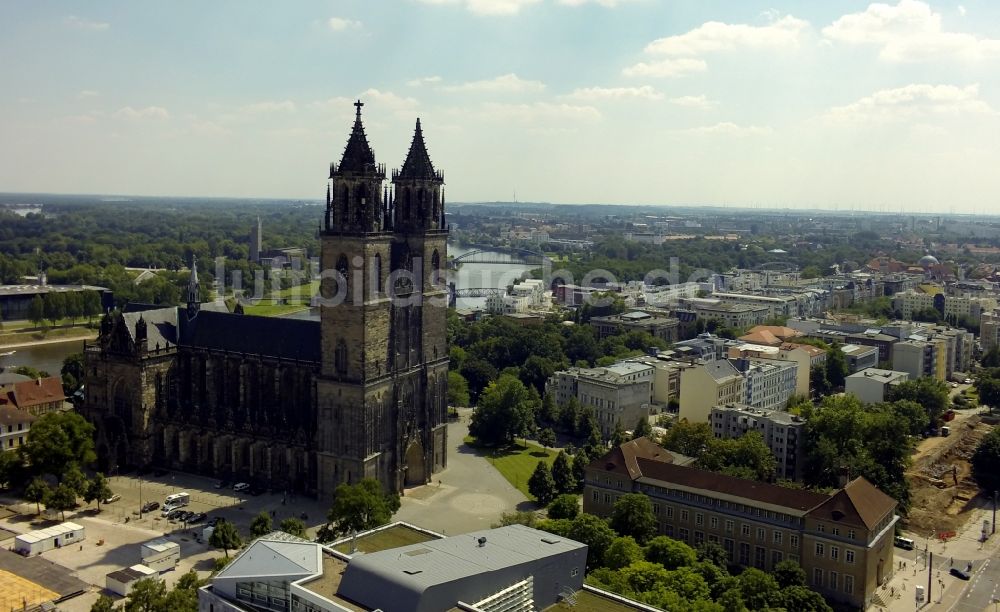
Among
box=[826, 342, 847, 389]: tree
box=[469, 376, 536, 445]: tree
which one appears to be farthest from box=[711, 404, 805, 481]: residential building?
box=[826, 342, 847, 389]: tree

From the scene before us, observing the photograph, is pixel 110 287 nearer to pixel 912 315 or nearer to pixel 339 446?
pixel 339 446

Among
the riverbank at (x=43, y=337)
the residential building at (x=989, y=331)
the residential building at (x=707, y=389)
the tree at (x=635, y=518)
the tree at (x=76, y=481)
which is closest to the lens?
the tree at (x=635, y=518)

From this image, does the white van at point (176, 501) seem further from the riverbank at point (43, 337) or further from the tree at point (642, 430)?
Answer: the riverbank at point (43, 337)

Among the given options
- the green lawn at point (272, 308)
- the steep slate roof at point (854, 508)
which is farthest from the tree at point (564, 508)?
the green lawn at point (272, 308)

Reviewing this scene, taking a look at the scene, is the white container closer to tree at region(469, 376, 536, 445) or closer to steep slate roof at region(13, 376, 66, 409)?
tree at region(469, 376, 536, 445)

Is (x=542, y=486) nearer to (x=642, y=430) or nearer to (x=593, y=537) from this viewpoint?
(x=593, y=537)

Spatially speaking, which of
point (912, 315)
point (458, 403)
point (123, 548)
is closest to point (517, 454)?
point (458, 403)
